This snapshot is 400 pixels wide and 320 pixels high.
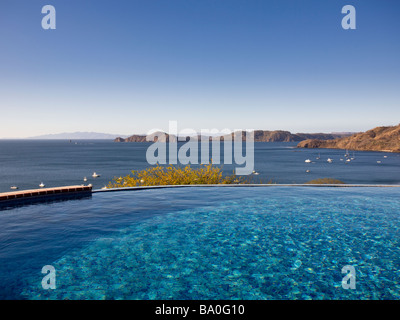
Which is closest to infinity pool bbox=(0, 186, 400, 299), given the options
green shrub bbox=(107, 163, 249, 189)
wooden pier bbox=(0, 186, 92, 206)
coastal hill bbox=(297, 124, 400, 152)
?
wooden pier bbox=(0, 186, 92, 206)

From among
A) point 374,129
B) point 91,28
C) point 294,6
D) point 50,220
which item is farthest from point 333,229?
point 374,129

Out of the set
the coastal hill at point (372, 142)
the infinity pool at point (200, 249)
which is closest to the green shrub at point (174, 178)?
the infinity pool at point (200, 249)

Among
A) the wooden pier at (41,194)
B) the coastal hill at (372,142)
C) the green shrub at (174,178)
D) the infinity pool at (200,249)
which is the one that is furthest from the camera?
the coastal hill at (372,142)

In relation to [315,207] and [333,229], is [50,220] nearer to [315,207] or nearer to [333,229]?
[333,229]

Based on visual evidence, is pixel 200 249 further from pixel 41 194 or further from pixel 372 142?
pixel 372 142

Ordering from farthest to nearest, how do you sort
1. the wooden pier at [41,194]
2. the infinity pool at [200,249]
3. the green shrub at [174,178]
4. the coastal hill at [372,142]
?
1. the coastal hill at [372,142]
2. the green shrub at [174,178]
3. the wooden pier at [41,194]
4. the infinity pool at [200,249]

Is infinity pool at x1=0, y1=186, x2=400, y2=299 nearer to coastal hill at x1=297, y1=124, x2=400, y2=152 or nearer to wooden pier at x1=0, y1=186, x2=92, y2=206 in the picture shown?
wooden pier at x1=0, y1=186, x2=92, y2=206

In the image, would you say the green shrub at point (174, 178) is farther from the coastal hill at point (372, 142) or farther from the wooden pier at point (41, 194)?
the coastal hill at point (372, 142)
